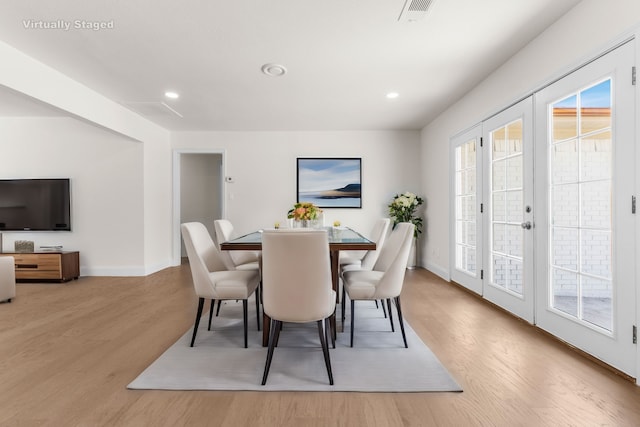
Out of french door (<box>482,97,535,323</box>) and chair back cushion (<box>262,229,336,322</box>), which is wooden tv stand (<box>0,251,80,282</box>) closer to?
chair back cushion (<box>262,229,336,322</box>)

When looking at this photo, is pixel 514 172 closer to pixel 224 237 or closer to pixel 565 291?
pixel 565 291

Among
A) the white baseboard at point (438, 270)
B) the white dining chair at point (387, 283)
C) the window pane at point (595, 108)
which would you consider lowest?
the white baseboard at point (438, 270)

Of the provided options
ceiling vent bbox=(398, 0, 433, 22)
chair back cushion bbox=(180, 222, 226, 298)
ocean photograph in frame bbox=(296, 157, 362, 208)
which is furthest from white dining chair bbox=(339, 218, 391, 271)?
ocean photograph in frame bbox=(296, 157, 362, 208)

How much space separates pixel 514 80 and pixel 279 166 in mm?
3714

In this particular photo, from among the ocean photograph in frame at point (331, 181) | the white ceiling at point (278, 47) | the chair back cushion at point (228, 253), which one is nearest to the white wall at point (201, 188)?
the ocean photograph in frame at point (331, 181)

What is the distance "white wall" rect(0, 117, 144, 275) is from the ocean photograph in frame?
2581 mm

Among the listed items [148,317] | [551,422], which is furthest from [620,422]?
[148,317]

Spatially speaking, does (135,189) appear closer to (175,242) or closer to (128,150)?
(128,150)

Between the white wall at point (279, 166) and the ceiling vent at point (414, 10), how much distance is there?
11.0 ft

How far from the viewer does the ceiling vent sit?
6.93ft

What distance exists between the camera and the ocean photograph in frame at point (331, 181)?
18.4 feet

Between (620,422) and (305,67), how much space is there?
3290 millimetres

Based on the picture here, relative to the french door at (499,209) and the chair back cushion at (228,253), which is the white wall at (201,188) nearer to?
the chair back cushion at (228,253)

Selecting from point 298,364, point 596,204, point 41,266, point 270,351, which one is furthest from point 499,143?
point 41,266
